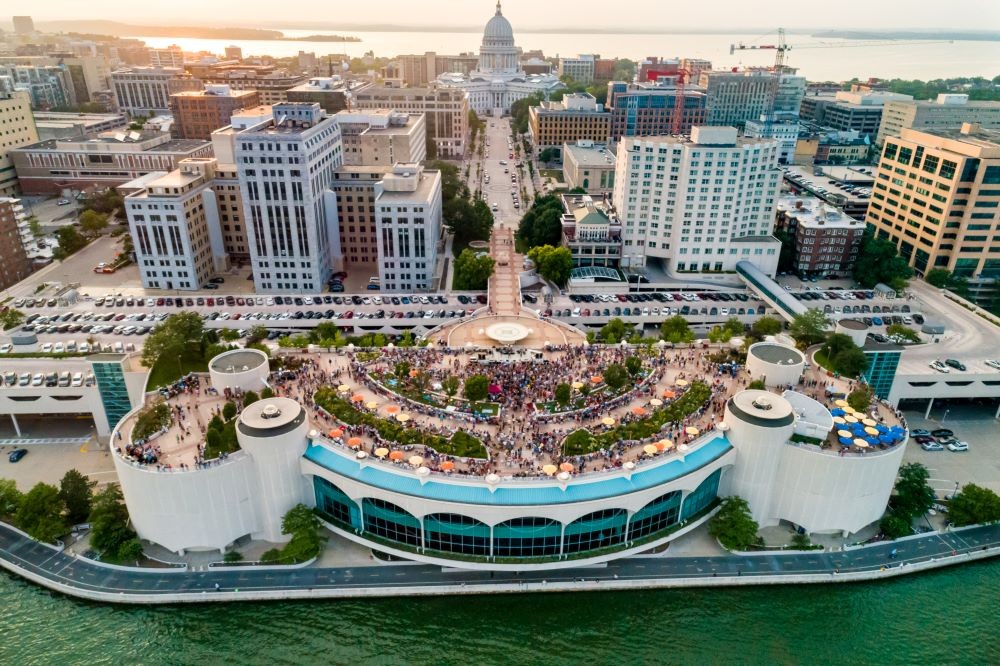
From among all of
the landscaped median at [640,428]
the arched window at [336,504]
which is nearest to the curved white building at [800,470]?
the landscaped median at [640,428]

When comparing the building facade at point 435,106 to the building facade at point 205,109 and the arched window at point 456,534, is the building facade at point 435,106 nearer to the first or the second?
the building facade at point 205,109

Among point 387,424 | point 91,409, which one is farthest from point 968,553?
point 91,409

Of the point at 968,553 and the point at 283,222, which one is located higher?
the point at 283,222

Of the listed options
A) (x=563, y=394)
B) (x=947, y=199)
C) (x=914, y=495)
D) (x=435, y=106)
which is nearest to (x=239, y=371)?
(x=563, y=394)

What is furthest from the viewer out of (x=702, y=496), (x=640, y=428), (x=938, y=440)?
(x=938, y=440)

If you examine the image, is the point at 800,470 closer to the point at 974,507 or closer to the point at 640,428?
the point at 640,428

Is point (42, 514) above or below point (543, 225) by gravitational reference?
below

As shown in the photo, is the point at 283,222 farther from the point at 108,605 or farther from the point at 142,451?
the point at 108,605
